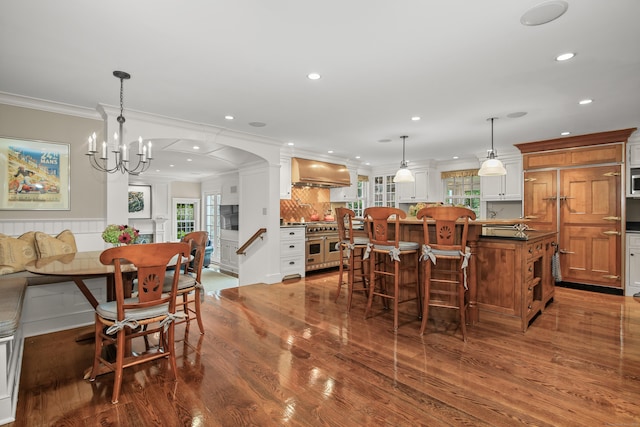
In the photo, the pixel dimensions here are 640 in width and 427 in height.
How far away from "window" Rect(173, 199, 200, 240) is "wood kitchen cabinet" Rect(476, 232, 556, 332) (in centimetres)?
891

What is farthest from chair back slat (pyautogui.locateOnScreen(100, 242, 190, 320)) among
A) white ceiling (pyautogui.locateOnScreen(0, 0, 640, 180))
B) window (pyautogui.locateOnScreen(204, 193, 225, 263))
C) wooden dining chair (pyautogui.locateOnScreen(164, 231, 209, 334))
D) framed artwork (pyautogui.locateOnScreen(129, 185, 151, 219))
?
framed artwork (pyautogui.locateOnScreen(129, 185, 151, 219))

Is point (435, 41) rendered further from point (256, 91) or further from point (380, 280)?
point (380, 280)

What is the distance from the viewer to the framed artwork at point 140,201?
9.43m

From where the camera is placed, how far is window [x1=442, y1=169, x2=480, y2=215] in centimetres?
711

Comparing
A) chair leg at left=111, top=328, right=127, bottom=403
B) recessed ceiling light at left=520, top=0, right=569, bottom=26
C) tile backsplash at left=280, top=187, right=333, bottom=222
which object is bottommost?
chair leg at left=111, top=328, right=127, bottom=403

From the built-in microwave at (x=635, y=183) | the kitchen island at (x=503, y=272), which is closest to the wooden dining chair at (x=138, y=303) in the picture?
the kitchen island at (x=503, y=272)

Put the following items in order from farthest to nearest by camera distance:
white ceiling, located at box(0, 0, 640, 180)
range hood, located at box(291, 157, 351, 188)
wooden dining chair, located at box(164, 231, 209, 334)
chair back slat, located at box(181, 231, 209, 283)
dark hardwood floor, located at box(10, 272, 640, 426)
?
range hood, located at box(291, 157, 351, 188) < chair back slat, located at box(181, 231, 209, 283) < wooden dining chair, located at box(164, 231, 209, 334) < white ceiling, located at box(0, 0, 640, 180) < dark hardwood floor, located at box(10, 272, 640, 426)

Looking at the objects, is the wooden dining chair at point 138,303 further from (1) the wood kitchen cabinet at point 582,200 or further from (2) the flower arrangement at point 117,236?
(1) the wood kitchen cabinet at point 582,200

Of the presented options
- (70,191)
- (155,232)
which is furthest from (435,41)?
(155,232)

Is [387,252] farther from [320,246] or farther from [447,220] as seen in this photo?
[320,246]

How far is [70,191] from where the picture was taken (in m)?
3.68

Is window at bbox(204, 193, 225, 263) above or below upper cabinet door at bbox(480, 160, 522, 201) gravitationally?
below

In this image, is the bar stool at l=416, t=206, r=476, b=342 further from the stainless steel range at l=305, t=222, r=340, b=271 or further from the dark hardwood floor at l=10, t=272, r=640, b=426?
the stainless steel range at l=305, t=222, r=340, b=271

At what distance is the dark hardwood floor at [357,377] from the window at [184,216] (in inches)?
285
